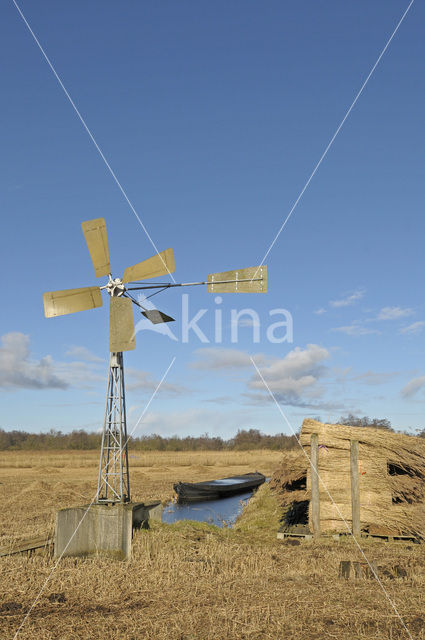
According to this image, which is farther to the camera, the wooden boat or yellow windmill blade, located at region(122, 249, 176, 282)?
the wooden boat

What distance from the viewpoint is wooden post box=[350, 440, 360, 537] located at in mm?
15027

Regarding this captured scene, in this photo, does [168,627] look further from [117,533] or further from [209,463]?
[209,463]

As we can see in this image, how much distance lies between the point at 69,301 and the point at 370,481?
1028 cm

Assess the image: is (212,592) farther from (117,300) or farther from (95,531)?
(117,300)

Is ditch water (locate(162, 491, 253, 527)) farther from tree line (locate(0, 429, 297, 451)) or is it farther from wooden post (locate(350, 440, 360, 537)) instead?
tree line (locate(0, 429, 297, 451))

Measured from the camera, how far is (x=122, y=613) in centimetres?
799

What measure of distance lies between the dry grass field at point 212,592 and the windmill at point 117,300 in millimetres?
1841

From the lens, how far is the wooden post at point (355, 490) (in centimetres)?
1503

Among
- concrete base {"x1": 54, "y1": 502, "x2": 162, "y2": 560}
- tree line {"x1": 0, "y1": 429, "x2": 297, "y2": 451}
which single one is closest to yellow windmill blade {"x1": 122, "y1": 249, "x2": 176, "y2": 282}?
concrete base {"x1": 54, "y1": 502, "x2": 162, "y2": 560}

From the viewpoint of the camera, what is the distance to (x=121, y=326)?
13586 millimetres

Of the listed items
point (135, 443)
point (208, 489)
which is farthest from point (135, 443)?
point (208, 489)

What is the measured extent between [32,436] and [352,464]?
103m

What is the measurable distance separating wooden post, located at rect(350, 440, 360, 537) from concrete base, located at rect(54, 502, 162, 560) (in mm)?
6661

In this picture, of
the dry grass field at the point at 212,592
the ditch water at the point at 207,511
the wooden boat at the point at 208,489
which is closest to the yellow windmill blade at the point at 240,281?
the dry grass field at the point at 212,592
